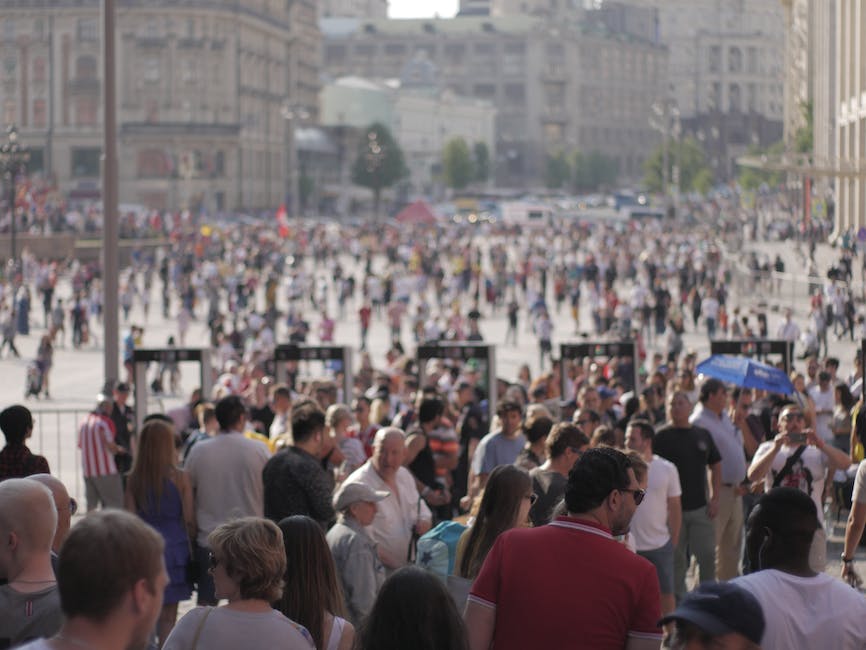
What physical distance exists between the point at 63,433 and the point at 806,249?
45564 millimetres

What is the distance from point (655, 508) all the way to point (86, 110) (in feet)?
347

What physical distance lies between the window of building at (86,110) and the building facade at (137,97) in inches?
2.5

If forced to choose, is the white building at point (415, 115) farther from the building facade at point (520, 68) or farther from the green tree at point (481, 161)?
the building facade at point (520, 68)

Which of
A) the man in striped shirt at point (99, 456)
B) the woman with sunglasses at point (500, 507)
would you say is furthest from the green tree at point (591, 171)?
the woman with sunglasses at point (500, 507)

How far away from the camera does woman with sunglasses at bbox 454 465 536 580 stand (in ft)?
21.6

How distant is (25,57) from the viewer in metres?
112

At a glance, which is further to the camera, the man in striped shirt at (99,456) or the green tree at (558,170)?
the green tree at (558,170)

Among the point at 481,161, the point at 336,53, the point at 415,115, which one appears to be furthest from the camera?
the point at 336,53

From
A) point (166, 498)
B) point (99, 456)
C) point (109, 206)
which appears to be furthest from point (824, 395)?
point (166, 498)

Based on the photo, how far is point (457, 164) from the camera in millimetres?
148750

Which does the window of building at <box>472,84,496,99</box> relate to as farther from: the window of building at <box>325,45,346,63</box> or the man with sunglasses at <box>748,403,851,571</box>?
the man with sunglasses at <box>748,403,851,571</box>

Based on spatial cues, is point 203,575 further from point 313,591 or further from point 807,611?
point 807,611

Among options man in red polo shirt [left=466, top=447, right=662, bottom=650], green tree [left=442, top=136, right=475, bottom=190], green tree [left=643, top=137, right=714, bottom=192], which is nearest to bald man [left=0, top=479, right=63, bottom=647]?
man in red polo shirt [left=466, top=447, right=662, bottom=650]

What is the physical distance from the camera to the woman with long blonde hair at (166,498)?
8.95m
